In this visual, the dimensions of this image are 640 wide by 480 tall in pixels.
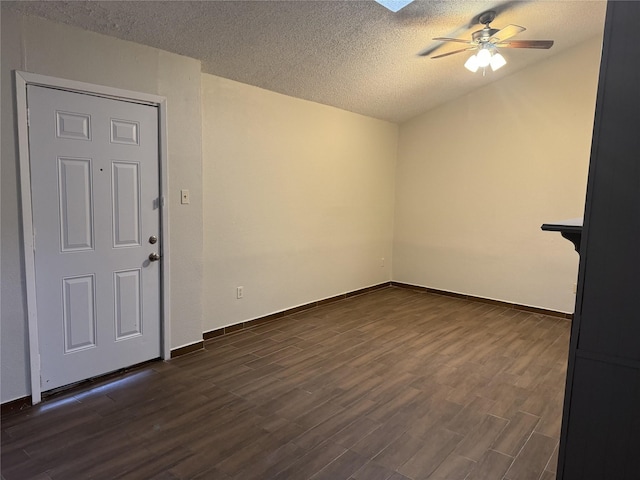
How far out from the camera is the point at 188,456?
2084 millimetres

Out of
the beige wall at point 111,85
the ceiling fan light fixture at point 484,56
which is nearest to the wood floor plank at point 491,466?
the beige wall at point 111,85

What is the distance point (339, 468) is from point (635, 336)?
56.8 inches

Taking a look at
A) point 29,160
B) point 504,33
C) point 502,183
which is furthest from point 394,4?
point 502,183

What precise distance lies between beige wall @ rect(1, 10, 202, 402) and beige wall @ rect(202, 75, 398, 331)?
26cm

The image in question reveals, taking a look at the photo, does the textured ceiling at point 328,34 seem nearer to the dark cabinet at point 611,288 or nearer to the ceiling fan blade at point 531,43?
the ceiling fan blade at point 531,43

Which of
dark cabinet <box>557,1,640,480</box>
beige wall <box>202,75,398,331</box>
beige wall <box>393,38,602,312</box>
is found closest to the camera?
dark cabinet <box>557,1,640,480</box>

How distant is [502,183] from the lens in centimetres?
495

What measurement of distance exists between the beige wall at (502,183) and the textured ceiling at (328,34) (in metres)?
0.42

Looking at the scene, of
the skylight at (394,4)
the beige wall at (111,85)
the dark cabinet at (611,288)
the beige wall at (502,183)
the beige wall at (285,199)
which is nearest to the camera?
the dark cabinet at (611,288)

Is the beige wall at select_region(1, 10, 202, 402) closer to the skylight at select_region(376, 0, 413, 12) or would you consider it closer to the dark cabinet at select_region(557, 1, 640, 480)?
the skylight at select_region(376, 0, 413, 12)

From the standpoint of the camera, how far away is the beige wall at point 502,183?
444 cm

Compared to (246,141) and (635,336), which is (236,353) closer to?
(246,141)

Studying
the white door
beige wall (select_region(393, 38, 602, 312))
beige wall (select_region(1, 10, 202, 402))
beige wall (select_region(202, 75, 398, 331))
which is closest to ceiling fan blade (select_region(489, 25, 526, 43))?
beige wall (select_region(393, 38, 602, 312))

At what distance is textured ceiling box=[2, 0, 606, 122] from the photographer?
2.56 meters
